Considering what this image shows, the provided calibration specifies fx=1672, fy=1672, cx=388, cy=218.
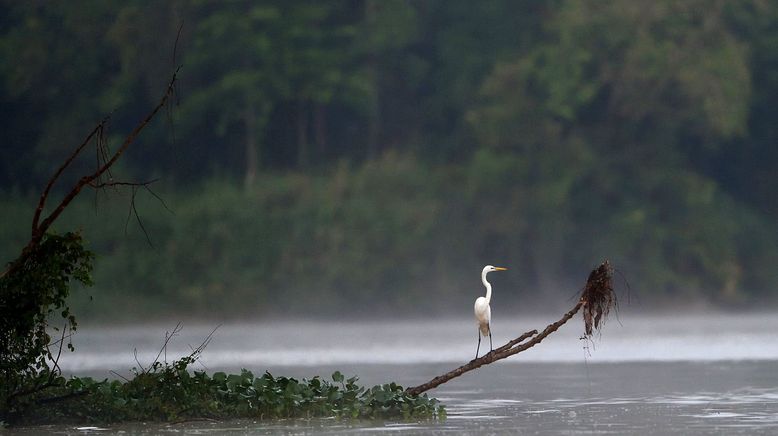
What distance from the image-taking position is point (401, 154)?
4547 centimetres

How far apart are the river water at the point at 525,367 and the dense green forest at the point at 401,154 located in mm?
2488

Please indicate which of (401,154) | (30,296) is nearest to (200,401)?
(30,296)

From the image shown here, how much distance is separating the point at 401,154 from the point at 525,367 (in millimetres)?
24892

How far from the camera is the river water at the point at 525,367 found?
13.1 m

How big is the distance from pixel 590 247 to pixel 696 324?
7212 mm

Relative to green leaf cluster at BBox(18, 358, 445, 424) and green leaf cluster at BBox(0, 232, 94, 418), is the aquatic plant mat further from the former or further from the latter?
green leaf cluster at BBox(0, 232, 94, 418)

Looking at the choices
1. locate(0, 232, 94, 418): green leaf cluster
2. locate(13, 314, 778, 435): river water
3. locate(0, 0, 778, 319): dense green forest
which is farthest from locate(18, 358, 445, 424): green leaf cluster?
locate(0, 0, 778, 319): dense green forest

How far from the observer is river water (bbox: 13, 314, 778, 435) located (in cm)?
1305

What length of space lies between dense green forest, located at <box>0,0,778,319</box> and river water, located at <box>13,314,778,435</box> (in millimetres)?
2488

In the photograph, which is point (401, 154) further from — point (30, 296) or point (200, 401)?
point (30, 296)

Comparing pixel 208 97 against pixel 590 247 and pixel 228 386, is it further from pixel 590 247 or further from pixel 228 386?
pixel 228 386

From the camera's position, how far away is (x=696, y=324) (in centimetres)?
3556

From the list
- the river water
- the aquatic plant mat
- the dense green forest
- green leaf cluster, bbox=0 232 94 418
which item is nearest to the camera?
green leaf cluster, bbox=0 232 94 418

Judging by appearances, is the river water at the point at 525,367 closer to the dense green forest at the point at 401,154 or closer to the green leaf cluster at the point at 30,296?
the green leaf cluster at the point at 30,296
